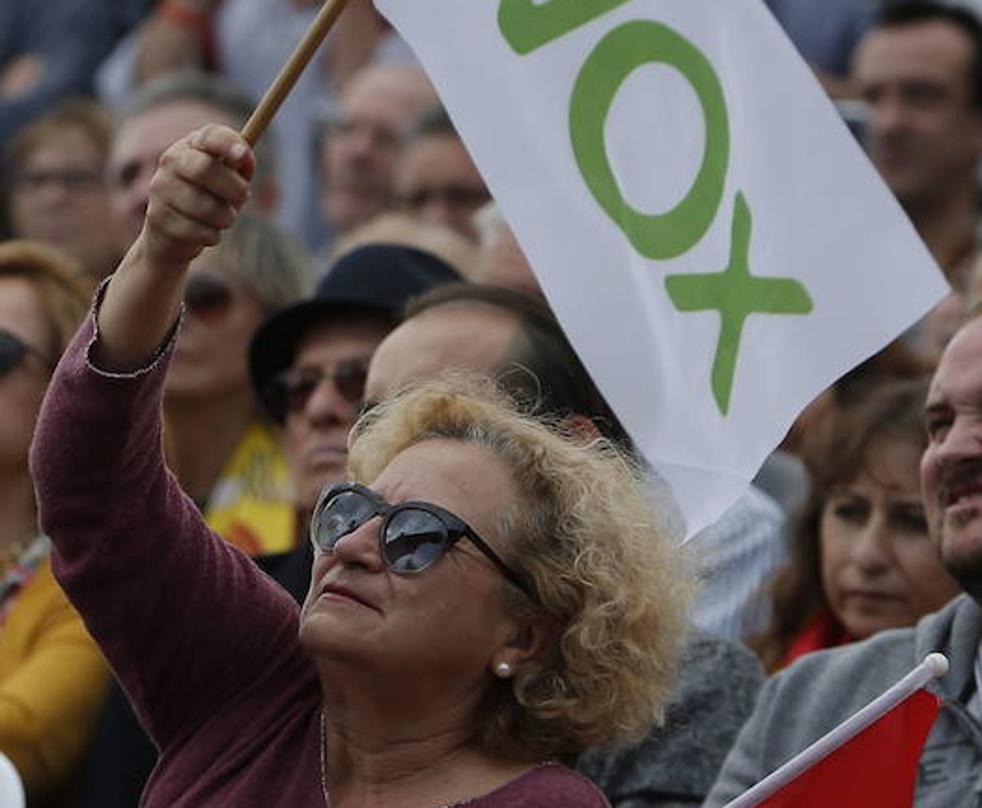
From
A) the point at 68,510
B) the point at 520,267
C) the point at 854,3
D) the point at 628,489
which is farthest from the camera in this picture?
the point at 854,3

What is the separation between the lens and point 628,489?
371cm

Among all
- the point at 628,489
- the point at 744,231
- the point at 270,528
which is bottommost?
the point at 270,528

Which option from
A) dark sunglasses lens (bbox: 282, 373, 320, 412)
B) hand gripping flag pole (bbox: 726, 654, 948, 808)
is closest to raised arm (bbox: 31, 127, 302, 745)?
hand gripping flag pole (bbox: 726, 654, 948, 808)

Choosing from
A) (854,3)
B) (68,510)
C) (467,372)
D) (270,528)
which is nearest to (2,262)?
(270,528)

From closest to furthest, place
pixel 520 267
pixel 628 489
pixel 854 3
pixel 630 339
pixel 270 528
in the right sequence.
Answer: pixel 628 489 < pixel 630 339 < pixel 520 267 < pixel 270 528 < pixel 854 3

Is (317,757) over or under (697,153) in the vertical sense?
under

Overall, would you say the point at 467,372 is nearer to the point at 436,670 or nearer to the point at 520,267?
the point at 436,670

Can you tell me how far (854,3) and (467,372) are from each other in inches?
164

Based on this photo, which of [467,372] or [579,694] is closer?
[579,694]

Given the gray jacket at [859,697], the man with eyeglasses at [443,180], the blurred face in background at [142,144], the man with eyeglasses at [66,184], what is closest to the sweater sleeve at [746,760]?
the gray jacket at [859,697]

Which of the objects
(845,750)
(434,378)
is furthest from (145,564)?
(845,750)

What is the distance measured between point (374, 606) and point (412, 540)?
0.10 metres

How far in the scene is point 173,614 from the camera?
139 inches

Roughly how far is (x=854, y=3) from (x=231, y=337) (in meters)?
2.59
